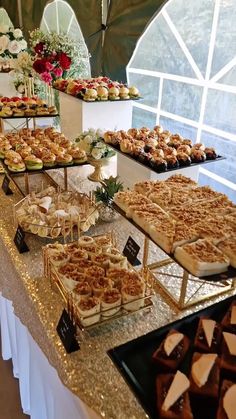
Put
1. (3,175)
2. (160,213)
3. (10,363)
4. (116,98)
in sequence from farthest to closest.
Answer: (116,98) → (3,175) → (10,363) → (160,213)

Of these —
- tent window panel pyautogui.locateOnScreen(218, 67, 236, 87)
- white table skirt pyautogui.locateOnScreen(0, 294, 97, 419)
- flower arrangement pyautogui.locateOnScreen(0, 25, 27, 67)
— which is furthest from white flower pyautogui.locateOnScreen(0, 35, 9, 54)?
white table skirt pyautogui.locateOnScreen(0, 294, 97, 419)

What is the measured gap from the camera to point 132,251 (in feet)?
3.64

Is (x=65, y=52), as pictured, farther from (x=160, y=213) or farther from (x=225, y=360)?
(x=225, y=360)

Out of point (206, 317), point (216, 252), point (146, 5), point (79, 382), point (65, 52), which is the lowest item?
point (79, 382)

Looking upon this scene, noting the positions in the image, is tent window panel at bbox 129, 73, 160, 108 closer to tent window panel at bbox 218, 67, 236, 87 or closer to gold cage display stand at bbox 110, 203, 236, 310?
tent window panel at bbox 218, 67, 236, 87

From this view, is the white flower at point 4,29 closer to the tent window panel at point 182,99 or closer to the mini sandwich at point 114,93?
the tent window panel at point 182,99

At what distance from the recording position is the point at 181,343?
0.74 meters

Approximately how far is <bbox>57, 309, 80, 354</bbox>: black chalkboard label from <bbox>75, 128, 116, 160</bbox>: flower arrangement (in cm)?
89

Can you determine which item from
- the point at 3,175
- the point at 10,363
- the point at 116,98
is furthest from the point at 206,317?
the point at 116,98

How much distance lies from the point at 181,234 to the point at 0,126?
1757mm

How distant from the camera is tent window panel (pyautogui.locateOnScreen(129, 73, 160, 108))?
3008 millimetres

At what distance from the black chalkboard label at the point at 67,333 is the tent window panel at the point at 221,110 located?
2.00 metres

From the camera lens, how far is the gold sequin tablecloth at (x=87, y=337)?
753mm

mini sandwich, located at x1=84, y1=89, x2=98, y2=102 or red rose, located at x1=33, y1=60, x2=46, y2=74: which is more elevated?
red rose, located at x1=33, y1=60, x2=46, y2=74
